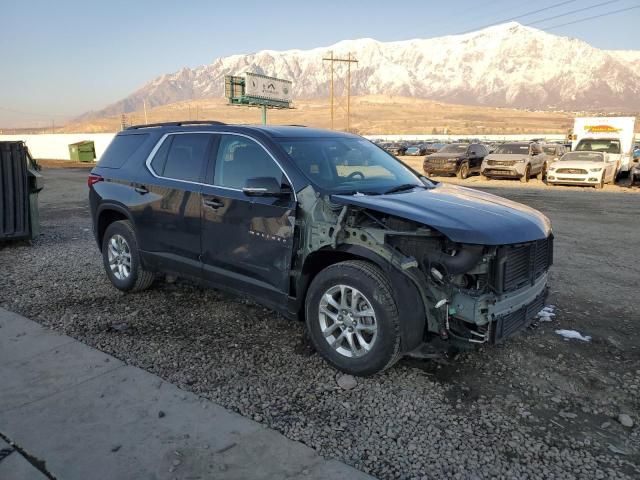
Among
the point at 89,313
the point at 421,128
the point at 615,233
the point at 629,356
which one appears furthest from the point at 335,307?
the point at 421,128

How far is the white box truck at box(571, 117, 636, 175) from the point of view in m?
21.3

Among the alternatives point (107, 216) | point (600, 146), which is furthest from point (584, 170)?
point (107, 216)

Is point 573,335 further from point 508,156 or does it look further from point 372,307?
point 508,156

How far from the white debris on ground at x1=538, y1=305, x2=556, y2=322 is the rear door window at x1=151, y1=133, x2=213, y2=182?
352cm

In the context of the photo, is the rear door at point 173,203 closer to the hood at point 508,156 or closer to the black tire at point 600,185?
the black tire at point 600,185

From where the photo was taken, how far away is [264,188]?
3.99m

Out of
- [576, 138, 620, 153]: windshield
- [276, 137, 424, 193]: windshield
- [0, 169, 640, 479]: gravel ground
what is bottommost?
[0, 169, 640, 479]: gravel ground

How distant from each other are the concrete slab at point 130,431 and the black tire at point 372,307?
2.90 feet

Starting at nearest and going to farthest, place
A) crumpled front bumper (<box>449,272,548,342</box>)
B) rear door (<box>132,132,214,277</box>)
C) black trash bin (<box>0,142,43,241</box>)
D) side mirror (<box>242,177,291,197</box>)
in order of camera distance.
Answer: crumpled front bumper (<box>449,272,548,342</box>) < side mirror (<box>242,177,291,197</box>) < rear door (<box>132,132,214,277</box>) < black trash bin (<box>0,142,43,241</box>)

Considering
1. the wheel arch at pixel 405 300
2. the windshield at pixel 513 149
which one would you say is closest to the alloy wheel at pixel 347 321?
the wheel arch at pixel 405 300

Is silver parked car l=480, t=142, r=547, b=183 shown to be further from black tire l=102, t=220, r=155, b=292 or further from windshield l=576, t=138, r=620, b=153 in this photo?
black tire l=102, t=220, r=155, b=292

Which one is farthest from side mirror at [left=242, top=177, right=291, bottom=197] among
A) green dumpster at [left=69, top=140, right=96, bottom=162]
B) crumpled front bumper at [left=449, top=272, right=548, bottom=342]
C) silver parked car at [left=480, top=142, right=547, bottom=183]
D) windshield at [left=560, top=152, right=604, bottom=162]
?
green dumpster at [left=69, top=140, right=96, bottom=162]

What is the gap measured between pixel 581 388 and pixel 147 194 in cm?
424

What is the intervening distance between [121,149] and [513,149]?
19.7 meters
